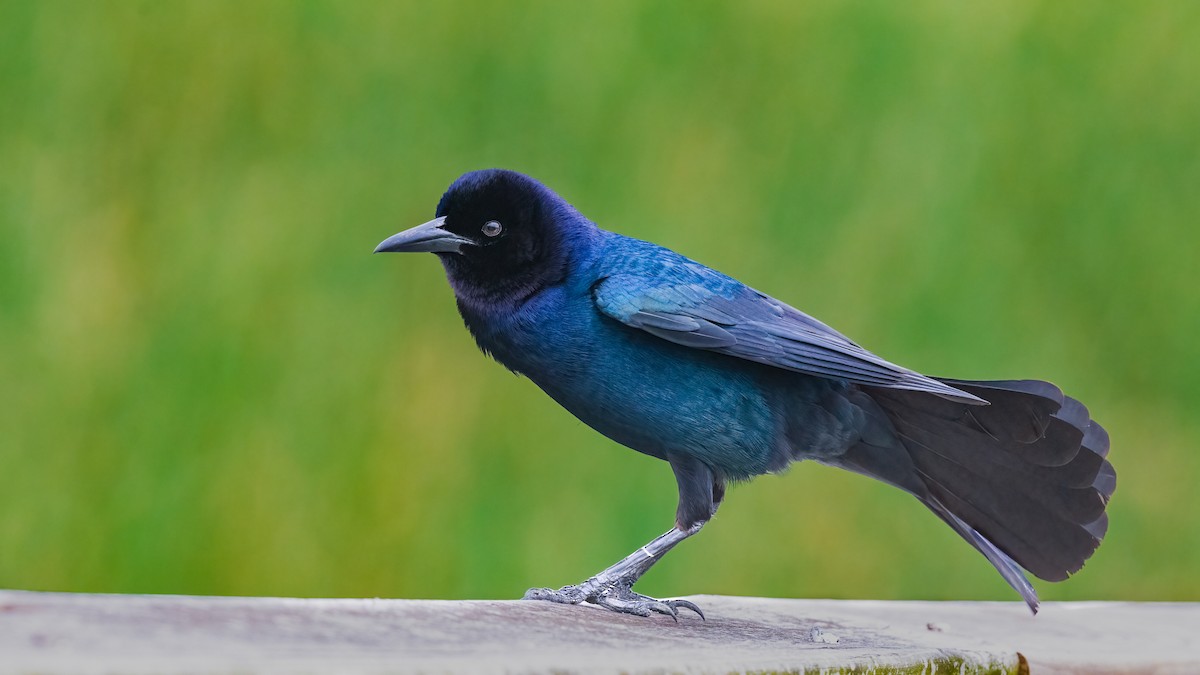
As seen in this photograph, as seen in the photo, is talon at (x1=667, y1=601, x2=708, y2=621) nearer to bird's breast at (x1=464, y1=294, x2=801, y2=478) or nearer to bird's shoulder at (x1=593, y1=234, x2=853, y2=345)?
bird's breast at (x1=464, y1=294, x2=801, y2=478)

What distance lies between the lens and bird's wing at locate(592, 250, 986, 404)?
9.09ft

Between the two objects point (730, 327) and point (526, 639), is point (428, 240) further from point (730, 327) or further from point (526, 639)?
point (526, 639)

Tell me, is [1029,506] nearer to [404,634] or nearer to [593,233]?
[593,233]

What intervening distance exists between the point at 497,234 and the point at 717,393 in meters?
0.60

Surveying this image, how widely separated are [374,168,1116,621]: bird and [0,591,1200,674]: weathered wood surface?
206 mm

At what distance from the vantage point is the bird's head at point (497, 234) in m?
2.92

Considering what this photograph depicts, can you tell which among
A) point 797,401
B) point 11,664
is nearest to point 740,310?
point 797,401

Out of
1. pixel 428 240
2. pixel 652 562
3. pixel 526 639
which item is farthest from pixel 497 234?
pixel 526 639

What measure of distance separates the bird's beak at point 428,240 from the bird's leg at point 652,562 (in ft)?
2.20

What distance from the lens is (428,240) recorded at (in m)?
2.87

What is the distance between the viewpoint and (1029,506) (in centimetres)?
293

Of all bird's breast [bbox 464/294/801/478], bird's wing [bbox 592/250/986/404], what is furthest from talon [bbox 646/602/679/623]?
bird's wing [bbox 592/250/986/404]

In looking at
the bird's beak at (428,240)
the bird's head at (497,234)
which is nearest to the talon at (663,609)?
the bird's head at (497,234)

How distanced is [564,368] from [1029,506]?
1.08 m
